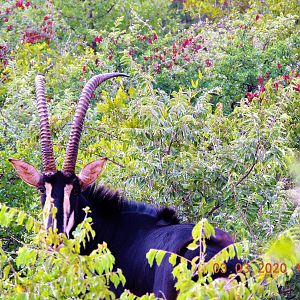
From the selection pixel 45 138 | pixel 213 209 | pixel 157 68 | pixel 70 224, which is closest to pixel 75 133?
pixel 45 138

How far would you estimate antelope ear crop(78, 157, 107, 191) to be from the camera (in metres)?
6.51

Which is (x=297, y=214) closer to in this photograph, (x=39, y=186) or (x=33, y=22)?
(x=39, y=186)

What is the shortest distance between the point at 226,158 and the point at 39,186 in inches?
60.4

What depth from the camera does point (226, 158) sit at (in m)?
6.72

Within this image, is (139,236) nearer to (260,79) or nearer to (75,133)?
(75,133)

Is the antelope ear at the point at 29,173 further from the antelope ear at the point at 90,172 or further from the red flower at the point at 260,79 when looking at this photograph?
the red flower at the point at 260,79

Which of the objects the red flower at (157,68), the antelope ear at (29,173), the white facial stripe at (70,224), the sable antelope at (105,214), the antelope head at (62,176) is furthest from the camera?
the red flower at (157,68)

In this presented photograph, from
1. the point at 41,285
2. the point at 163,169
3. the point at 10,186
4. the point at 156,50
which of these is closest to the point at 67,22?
the point at 156,50

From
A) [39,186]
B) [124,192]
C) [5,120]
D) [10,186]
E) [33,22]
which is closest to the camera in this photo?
[39,186]

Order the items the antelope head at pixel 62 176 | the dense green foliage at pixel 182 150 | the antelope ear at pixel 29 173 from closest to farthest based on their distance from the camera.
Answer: the dense green foliage at pixel 182 150 < the antelope head at pixel 62 176 < the antelope ear at pixel 29 173

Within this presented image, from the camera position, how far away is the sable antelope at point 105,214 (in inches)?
226

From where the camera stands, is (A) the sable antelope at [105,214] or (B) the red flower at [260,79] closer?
(A) the sable antelope at [105,214]

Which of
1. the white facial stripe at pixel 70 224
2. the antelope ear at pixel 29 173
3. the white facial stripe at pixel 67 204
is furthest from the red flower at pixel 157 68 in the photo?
the white facial stripe at pixel 70 224

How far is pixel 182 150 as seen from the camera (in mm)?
6941
